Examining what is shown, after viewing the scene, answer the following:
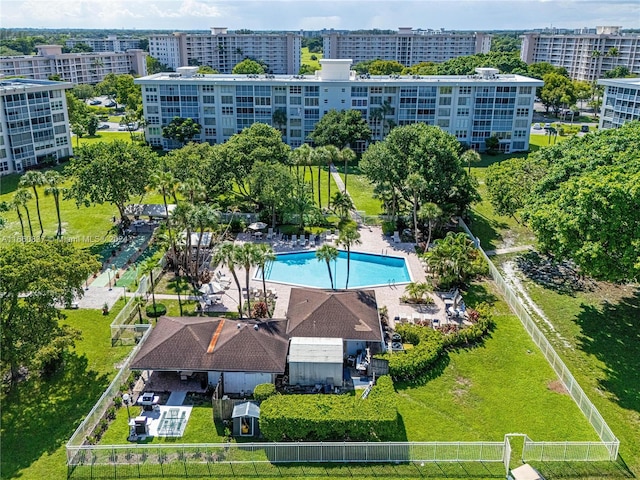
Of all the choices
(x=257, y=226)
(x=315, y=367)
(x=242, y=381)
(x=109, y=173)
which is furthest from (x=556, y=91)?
(x=242, y=381)

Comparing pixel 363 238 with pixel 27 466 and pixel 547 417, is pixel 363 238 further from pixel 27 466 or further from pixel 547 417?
pixel 27 466

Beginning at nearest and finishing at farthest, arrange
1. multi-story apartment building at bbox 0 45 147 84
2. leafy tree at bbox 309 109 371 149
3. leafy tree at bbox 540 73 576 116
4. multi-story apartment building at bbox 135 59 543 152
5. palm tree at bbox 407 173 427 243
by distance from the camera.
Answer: palm tree at bbox 407 173 427 243, leafy tree at bbox 309 109 371 149, multi-story apartment building at bbox 135 59 543 152, leafy tree at bbox 540 73 576 116, multi-story apartment building at bbox 0 45 147 84

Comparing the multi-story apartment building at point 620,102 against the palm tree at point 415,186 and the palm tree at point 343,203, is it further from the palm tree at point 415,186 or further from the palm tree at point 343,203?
the palm tree at point 343,203

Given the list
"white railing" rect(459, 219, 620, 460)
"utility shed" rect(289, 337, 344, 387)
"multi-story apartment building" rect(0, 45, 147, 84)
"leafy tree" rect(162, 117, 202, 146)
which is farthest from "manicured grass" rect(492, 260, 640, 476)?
"multi-story apartment building" rect(0, 45, 147, 84)

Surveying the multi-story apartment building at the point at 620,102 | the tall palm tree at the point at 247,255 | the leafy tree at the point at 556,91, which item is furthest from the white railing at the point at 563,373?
the leafy tree at the point at 556,91

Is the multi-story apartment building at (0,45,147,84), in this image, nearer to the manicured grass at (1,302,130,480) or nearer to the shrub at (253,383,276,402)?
the manicured grass at (1,302,130,480)

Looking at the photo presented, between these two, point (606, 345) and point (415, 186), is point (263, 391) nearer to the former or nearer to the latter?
point (606, 345)

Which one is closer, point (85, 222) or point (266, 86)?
point (85, 222)

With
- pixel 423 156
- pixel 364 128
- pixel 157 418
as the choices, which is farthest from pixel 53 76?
pixel 157 418
